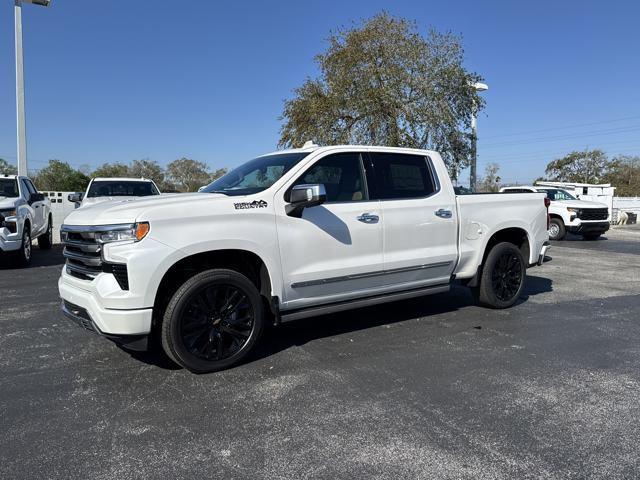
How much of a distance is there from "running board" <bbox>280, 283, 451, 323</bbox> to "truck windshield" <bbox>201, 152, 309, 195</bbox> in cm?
115

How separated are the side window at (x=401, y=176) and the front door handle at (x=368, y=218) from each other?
278 mm

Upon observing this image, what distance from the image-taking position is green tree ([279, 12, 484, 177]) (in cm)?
1889

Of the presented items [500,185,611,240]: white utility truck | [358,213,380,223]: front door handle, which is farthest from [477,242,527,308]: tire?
[500,185,611,240]: white utility truck

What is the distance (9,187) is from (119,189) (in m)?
2.34

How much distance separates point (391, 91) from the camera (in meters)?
18.6

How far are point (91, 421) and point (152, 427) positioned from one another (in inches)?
16.8

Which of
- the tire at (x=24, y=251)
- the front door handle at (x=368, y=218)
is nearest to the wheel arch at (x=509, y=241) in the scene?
the front door handle at (x=368, y=218)

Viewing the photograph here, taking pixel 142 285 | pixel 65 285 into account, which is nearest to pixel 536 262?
pixel 142 285

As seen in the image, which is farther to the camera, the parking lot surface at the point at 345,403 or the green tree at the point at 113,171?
the green tree at the point at 113,171

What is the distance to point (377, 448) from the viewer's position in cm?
296

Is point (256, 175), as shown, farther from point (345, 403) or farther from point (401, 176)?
point (345, 403)

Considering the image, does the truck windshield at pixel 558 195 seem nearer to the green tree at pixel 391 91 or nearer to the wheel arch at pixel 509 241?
the green tree at pixel 391 91

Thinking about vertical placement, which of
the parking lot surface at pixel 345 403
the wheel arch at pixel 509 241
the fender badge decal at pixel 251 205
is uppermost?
the fender badge decal at pixel 251 205

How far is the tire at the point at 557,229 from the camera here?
16.5 metres
